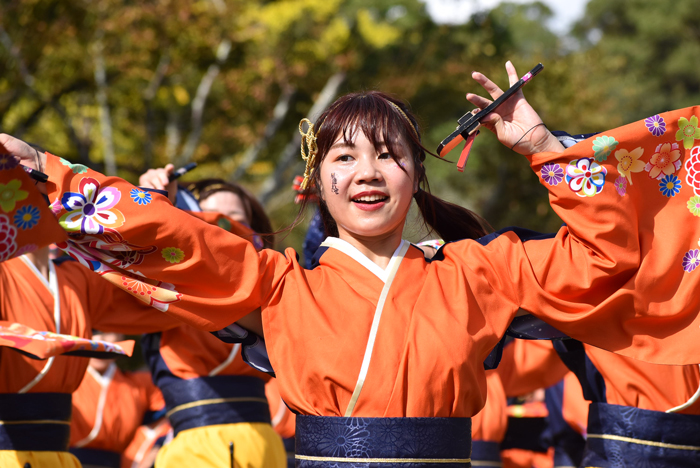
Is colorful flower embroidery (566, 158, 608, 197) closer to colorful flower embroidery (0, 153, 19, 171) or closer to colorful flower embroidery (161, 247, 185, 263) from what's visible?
colorful flower embroidery (161, 247, 185, 263)

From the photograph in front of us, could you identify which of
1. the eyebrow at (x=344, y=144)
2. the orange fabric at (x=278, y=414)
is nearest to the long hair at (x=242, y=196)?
the eyebrow at (x=344, y=144)

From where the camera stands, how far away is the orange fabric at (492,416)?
4480 mm

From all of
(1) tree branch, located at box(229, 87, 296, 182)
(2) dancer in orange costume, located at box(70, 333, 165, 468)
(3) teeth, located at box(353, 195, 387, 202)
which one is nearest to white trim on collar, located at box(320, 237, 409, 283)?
(3) teeth, located at box(353, 195, 387, 202)

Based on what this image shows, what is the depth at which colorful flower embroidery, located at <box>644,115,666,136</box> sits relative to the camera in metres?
2.11

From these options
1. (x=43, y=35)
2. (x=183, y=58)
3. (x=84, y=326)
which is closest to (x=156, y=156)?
(x=183, y=58)

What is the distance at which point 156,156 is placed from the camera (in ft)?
32.6

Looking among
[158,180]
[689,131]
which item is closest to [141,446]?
[158,180]

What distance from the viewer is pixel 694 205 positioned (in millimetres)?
2143

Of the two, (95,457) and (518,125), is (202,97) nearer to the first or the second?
(95,457)

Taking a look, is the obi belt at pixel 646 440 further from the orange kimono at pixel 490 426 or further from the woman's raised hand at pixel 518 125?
the orange kimono at pixel 490 426

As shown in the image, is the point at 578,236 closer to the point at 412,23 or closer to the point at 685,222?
the point at 685,222

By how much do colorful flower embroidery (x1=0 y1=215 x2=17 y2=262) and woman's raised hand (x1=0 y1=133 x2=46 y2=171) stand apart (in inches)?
6.9

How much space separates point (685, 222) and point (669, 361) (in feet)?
1.23

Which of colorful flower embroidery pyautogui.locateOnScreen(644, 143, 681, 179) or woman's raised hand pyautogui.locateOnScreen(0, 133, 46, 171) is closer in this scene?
woman's raised hand pyautogui.locateOnScreen(0, 133, 46, 171)
